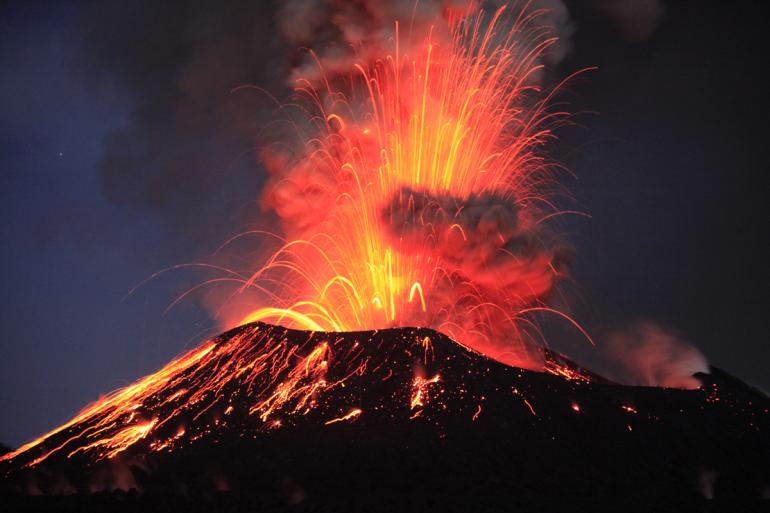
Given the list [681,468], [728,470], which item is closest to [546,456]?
[681,468]

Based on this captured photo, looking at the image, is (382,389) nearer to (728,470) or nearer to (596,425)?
(596,425)

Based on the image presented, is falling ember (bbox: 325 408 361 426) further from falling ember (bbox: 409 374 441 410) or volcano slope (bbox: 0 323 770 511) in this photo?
falling ember (bbox: 409 374 441 410)

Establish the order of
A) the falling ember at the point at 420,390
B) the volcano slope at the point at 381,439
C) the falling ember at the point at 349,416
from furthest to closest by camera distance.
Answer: the falling ember at the point at 420,390
the falling ember at the point at 349,416
the volcano slope at the point at 381,439

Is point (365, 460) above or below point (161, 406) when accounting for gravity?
below

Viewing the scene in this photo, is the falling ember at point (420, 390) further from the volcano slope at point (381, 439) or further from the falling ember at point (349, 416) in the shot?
the falling ember at point (349, 416)

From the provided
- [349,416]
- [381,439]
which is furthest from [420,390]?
[381,439]

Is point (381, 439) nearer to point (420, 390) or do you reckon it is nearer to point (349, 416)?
point (349, 416)

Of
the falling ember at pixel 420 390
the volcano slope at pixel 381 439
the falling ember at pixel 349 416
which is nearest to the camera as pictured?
the volcano slope at pixel 381 439

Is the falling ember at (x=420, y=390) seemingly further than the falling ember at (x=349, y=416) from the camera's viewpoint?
Yes

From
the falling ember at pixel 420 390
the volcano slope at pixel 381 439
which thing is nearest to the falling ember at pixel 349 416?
the volcano slope at pixel 381 439
